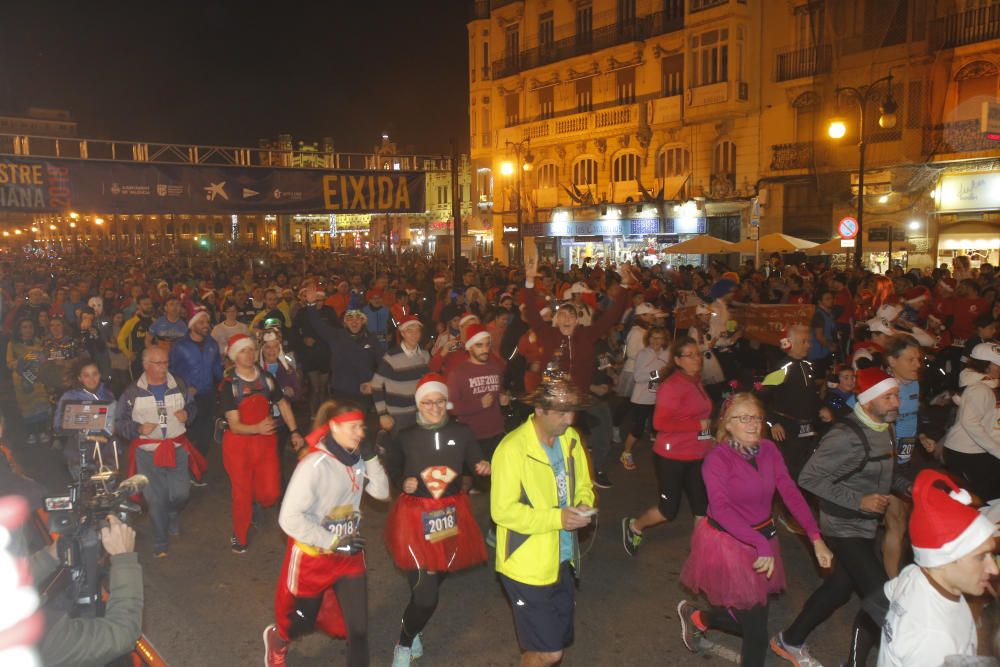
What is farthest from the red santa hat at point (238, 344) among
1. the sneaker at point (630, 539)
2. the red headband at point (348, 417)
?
the sneaker at point (630, 539)

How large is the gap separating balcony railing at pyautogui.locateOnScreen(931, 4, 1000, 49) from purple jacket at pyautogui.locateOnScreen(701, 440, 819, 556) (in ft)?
77.1

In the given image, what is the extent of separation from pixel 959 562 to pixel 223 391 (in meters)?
5.18

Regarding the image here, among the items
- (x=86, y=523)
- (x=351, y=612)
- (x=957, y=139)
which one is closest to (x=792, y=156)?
(x=957, y=139)

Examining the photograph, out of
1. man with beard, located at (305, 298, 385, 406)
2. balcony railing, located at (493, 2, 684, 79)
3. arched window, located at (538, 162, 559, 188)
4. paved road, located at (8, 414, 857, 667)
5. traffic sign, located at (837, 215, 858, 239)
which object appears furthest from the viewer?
arched window, located at (538, 162, 559, 188)

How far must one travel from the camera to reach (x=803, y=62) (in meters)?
26.6

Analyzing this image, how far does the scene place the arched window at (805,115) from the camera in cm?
2640

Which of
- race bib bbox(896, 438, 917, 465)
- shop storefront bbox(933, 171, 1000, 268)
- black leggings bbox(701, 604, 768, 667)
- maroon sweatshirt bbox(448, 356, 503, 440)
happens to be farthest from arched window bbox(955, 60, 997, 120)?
black leggings bbox(701, 604, 768, 667)

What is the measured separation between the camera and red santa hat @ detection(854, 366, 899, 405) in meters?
4.24

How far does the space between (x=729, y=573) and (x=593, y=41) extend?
3307 centimetres

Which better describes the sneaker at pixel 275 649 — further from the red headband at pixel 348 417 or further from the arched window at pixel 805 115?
the arched window at pixel 805 115

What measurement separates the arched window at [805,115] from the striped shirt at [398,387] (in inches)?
936

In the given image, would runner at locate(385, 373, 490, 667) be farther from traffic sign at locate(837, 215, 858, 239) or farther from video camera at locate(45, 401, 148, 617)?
traffic sign at locate(837, 215, 858, 239)

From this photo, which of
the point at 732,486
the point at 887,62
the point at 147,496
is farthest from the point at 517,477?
the point at 887,62

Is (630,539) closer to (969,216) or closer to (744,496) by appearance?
(744,496)
